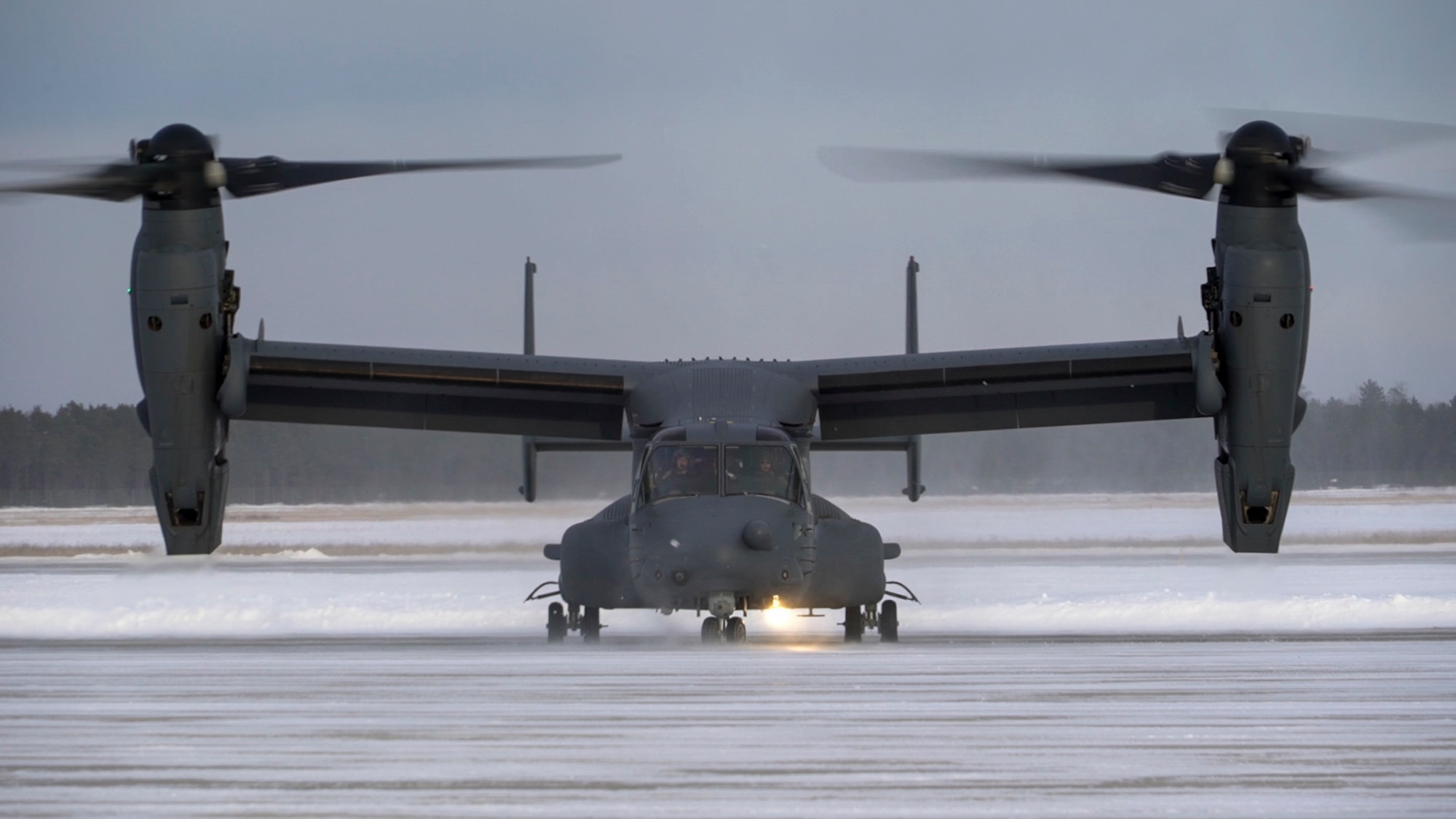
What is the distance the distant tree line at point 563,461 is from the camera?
3697cm

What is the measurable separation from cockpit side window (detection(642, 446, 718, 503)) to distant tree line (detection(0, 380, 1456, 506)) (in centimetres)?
1292

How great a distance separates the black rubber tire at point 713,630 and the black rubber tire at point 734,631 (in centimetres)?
4

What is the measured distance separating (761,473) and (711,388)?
1658mm

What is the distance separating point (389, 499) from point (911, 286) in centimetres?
1804

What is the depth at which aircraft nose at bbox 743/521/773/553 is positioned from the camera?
52.1ft

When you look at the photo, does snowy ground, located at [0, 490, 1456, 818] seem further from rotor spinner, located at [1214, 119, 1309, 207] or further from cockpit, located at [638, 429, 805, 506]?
rotor spinner, located at [1214, 119, 1309, 207]

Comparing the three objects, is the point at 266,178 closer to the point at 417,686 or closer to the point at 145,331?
the point at 145,331

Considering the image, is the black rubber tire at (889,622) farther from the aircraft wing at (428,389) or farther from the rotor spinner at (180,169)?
the rotor spinner at (180,169)

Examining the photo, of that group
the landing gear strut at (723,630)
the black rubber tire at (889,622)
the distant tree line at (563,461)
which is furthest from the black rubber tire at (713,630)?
the distant tree line at (563,461)

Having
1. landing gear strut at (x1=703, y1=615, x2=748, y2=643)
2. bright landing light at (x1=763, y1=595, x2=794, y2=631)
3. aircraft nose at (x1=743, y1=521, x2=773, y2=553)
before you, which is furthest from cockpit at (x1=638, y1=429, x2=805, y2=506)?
bright landing light at (x1=763, y1=595, x2=794, y2=631)

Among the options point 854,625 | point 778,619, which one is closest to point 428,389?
point 854,625

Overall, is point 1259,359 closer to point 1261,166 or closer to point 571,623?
point 1261,166

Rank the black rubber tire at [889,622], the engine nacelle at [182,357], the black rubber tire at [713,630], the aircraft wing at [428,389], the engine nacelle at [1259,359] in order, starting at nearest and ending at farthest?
the black rubber tire at [713,630] < the engine nacelle at [182,357] < the engine nacelle at [1259,359] < the aircraft wing at [428,389] < the black rubber tire at [889,622]

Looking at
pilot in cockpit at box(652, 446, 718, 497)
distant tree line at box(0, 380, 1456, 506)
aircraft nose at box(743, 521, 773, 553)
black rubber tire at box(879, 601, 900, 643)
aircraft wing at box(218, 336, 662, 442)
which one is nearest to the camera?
aircraft nose at box(743, 521, 773, 553)
